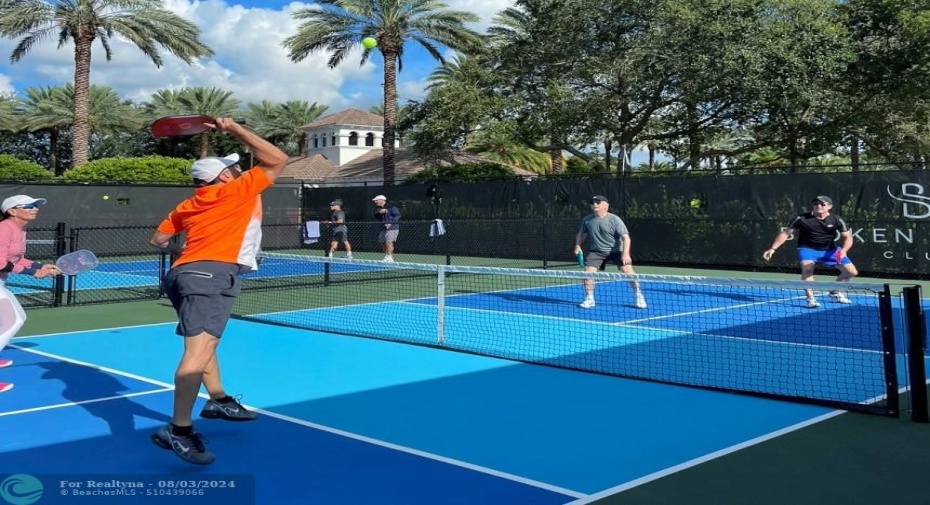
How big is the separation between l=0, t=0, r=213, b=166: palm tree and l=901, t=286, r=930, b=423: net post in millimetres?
28283

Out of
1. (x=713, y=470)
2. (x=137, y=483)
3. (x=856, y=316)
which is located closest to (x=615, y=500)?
(x=713, y=470)

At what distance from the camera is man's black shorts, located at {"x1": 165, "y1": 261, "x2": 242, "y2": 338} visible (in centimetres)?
464

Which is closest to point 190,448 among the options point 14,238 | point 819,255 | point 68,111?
point 14,238

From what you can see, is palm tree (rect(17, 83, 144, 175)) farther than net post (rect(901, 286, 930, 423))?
Yes

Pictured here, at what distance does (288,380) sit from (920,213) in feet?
45.7

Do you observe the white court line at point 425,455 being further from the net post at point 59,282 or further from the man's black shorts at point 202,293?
the net post at point 59,282

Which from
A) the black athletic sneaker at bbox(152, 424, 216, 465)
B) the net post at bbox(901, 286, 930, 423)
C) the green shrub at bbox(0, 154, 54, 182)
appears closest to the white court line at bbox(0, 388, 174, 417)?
the black athletic sneaker at bbox(152, 424, 216, 465)

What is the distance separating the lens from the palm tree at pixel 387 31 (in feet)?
101

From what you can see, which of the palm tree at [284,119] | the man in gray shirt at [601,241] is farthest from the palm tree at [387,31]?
the palm tree at [284,119]

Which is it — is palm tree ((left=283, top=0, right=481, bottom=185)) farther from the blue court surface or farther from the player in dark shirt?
the player in dark shirt

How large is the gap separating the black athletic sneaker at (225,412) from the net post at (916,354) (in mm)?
4483

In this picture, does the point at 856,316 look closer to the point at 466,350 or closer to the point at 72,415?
the point at 466,350

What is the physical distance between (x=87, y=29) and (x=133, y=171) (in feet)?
16.4

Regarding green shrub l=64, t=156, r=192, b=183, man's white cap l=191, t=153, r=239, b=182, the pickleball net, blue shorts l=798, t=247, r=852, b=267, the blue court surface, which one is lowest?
the pickleball net
